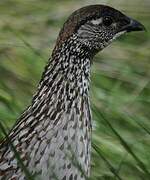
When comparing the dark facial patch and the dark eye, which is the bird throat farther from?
the dark eye

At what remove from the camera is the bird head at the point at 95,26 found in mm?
4395

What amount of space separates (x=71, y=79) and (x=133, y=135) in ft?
4.53

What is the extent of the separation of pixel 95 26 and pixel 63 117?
1.92 feet

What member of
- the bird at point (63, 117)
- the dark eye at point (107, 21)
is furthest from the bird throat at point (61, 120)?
the dark eye at point (107, 21)

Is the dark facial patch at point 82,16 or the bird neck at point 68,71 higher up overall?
the dark facial patch at point 82,16

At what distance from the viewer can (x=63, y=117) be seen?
4.18 meters

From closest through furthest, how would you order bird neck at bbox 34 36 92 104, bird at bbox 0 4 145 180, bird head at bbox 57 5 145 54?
bird at bbox 0 4 145 180 → bird neck at bbox 34 36 92 104 → bird head at bbox 57 5 145 54

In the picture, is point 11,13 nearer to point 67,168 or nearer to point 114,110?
point 114,110

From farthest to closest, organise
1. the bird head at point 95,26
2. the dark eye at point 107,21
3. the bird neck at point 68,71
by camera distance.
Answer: the dark eye at point 107,21
the bird head at point 95,26
the bird neck at point 68,71

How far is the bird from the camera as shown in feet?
13.3

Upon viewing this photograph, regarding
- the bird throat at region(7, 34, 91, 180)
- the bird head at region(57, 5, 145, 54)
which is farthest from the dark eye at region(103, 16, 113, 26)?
the bird throat at region(7, 34, 91, 180)

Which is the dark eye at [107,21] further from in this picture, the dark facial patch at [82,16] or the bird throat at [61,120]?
the bird throat at [61,120]

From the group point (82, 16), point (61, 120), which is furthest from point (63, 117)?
point (82, 16)


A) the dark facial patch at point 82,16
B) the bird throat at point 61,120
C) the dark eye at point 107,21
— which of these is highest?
the dark facial patch at point 82,16
